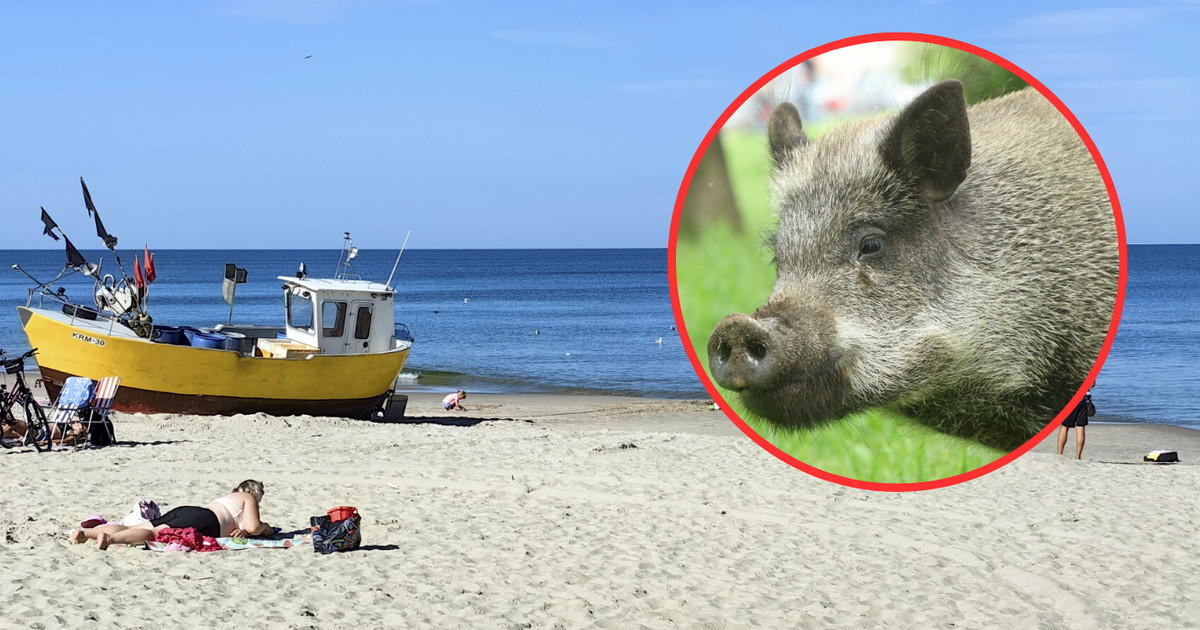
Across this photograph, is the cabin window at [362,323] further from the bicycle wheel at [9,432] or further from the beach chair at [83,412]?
the bicycle wheel at [9,432]

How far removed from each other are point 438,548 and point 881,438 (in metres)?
8.00

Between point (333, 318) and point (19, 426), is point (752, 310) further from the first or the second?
point (333, 318)

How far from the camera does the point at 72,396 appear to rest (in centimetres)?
1389

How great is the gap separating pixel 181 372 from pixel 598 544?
10557 millimetres

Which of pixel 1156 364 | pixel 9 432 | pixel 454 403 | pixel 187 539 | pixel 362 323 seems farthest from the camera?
pixel 1156 364

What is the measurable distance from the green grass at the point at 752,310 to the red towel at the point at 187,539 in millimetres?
7964

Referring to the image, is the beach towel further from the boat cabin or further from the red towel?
the boat cabin

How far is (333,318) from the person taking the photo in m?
18.5

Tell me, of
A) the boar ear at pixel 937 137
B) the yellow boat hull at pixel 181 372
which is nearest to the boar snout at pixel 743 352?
the boar ear at pixel 937 137

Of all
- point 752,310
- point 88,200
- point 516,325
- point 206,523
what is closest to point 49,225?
point 88,200

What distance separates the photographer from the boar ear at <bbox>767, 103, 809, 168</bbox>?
148 cm

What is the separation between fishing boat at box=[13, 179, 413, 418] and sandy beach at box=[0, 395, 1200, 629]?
1.85 meters

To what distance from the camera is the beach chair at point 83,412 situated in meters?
13.7

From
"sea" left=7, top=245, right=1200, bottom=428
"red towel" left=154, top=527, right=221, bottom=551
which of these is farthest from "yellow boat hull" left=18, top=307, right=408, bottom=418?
"red towel" left=154, top=527, right=221, bottom=551
